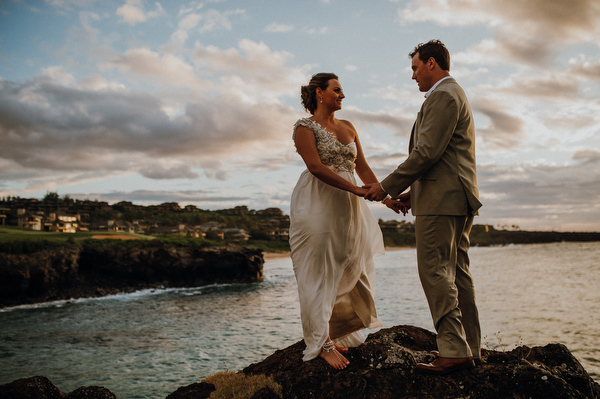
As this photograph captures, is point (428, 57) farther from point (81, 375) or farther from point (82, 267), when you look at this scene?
point (82, 267)

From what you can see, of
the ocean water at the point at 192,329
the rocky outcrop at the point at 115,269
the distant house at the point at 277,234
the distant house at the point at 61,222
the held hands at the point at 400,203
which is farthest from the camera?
the distant house at the point at 277,234

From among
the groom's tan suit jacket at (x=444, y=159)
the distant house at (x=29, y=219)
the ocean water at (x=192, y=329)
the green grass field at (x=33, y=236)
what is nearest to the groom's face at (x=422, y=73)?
the groom's tan suit jacket at (x=444, y=159)

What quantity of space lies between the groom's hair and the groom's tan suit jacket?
17cm

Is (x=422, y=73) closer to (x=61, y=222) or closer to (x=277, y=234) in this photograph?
(x=61, y=222)

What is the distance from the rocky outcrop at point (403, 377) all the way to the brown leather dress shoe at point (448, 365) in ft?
0.13

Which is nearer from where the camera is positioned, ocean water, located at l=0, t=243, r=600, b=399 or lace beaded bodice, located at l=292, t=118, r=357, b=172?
lace beaded bodice, located at l=292, t=118, r=357, b=172

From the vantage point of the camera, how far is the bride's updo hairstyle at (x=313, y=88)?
4273 millimetres

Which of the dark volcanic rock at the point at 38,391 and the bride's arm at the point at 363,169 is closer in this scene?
the dark volcanic rock at the point at 38,391

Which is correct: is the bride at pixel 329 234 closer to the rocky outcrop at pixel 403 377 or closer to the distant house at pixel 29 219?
the rocky outcrop at pixel 403 377

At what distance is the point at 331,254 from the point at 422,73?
186cm

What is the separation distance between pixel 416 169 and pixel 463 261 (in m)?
0.89

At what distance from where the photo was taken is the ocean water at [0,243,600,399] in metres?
10.0

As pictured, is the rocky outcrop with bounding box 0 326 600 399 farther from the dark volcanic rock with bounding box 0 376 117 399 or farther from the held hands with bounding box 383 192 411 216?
the held hands with bounding box 383 192 411 216

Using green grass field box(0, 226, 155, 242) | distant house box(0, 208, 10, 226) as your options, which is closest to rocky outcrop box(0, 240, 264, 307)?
green grass field box(0, 226, 155, 242)
